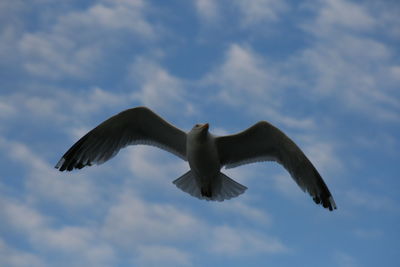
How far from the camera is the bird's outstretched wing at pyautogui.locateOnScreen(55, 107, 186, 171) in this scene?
13.4 metres

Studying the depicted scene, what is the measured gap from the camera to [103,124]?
13.4m

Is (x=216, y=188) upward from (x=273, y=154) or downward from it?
downward

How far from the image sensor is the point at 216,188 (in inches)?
538

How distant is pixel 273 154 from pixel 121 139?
8.49 feet

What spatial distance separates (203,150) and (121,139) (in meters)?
1.60

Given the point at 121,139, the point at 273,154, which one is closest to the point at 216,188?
the point at 273,154

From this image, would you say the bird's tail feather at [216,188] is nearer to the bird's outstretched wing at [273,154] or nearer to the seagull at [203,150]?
the seagull at [203,150]

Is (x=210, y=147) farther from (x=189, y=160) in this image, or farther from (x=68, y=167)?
(x=68, y=167)

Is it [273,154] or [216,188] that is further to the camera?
[216,188]

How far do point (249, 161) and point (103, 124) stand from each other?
2.54 m

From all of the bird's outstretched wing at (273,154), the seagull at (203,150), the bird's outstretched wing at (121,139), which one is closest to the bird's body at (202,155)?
the seagull at (203,150)

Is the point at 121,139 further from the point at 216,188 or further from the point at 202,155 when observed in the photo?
the point at 216,188

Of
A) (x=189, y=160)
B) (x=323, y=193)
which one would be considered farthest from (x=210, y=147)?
(x=323, y=193)

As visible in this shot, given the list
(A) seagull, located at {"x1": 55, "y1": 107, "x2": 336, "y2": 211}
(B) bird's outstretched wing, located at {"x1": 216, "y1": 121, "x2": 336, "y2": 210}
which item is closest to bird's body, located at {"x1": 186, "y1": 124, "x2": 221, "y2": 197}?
(A) seagull, located at {"x1": 55, "y1": 107, "x2": 336, "y2": 211}
